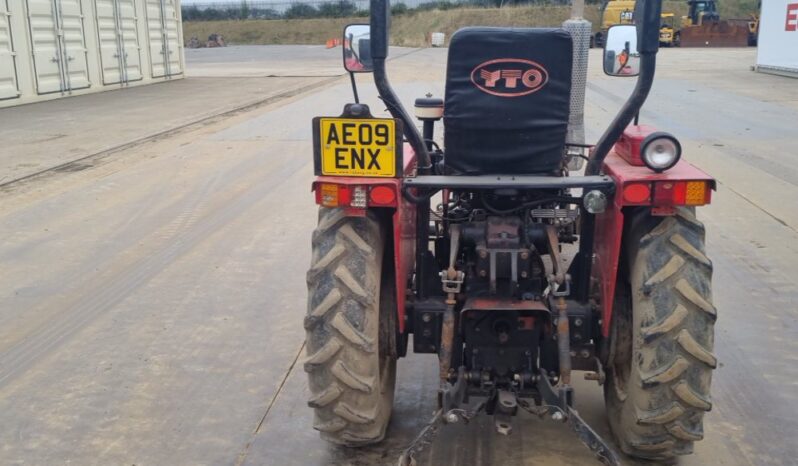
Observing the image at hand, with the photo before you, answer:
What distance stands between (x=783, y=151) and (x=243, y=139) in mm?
8412

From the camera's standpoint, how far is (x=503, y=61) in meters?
3.41

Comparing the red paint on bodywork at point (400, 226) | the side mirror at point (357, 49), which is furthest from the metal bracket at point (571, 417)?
the side mirror at point (357, 49)

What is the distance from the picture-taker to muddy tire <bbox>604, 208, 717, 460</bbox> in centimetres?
339

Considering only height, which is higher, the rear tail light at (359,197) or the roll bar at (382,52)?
the roll bar at (382,52)

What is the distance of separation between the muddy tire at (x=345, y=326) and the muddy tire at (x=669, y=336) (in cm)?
111

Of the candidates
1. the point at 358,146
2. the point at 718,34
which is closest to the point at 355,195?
the point at 358,146

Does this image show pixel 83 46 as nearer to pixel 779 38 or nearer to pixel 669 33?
pixel 779 38

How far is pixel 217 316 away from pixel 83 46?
18.5 m

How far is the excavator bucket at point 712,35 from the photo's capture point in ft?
145

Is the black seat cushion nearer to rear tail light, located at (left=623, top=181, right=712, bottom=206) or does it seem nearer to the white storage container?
rear tail light, located at (left=623, top=181, right=712, bottom=206)

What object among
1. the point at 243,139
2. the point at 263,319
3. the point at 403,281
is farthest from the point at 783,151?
the point at 403,281

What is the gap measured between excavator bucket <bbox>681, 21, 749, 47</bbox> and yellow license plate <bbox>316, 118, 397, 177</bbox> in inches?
1774

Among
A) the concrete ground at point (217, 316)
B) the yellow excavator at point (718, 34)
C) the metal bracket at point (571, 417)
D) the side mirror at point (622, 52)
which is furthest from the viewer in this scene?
the yellow excavator at point (718, 34)

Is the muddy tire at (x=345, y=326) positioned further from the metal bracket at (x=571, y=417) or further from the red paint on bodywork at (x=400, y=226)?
the metal bracket at (x=571, y=417)
